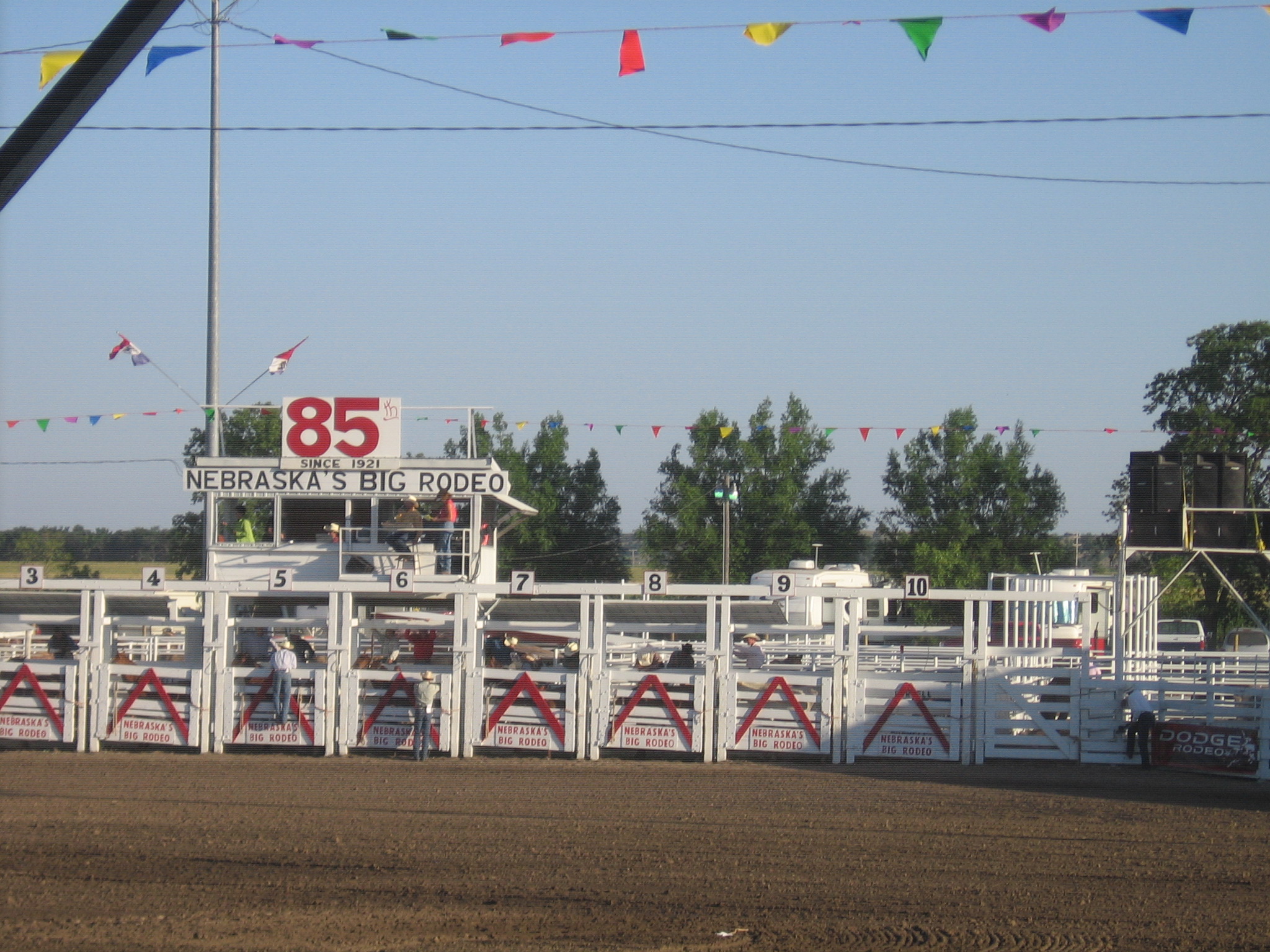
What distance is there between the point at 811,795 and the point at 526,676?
472 centimetres

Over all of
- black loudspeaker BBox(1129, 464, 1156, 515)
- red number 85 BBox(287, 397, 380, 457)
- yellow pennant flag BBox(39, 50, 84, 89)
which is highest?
yellow pennant flag BBox(39, 50, 84, 89)

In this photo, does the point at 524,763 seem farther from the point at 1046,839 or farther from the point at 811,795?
the point at 1046,839

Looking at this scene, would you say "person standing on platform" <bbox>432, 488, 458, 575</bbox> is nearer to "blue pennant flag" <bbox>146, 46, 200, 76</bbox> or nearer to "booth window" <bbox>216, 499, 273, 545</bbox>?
"booth window" <bbox>216, 499, 273, 545</bbox>

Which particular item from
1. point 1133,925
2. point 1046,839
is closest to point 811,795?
point 1046,839

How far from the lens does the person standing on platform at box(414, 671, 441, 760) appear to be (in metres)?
15.8

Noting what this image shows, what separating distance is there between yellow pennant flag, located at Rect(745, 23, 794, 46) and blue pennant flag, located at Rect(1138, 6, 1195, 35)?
3.05 metres

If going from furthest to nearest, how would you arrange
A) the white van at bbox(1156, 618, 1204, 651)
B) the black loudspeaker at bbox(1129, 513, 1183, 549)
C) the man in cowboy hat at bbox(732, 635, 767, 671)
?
the white van at bbox(1156, 618, 1204, 651), the man in cowboy hat at bbox(732, 635, 767, 671), the black loudspeaker at bbox(1129, 513, 1183, 549)

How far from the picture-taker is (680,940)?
7496 mm

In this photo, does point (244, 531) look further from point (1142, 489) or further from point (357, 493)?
point (1142, 489)

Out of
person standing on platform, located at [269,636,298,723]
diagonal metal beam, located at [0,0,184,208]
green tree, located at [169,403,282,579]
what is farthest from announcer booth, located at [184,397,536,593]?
green tree, located at [169,403,282,579]

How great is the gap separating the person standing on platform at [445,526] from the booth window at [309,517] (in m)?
1.72

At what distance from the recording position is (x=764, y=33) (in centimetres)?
1111

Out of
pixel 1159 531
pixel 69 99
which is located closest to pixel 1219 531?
pixel 1159 531

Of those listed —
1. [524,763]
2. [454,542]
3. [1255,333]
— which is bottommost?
[524,763]
